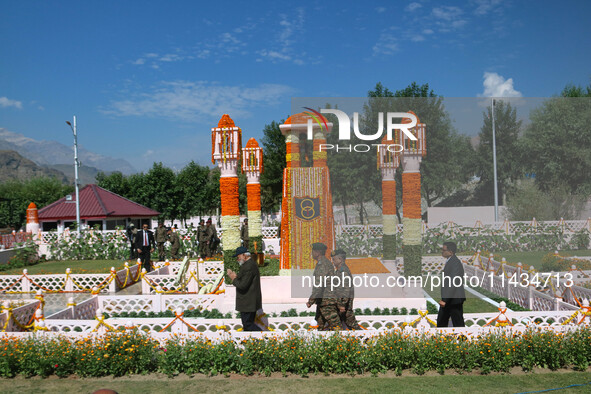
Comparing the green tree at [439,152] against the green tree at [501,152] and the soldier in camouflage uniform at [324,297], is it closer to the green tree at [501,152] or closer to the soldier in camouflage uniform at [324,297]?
the green tree at [501,152]

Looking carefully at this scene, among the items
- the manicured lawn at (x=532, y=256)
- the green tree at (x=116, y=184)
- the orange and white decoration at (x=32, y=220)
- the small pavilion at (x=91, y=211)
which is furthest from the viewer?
the green tree at (x=116, y=184)

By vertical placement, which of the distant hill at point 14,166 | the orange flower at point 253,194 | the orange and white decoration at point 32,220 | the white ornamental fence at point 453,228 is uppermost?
the distant hill at point 14,166

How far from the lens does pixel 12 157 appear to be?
583 ft

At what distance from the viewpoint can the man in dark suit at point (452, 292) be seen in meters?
6.44

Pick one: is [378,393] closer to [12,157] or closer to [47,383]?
[47,383]

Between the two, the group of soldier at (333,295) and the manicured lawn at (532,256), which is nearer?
the group of soldier at (333,295)

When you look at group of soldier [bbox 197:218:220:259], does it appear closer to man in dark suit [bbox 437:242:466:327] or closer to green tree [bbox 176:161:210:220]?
man in dark suit [bbox 437:242:466:327]

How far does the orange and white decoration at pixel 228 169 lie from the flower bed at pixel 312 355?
186 inches

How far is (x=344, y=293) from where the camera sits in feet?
20.5

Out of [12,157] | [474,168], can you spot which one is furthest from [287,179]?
[12,157]

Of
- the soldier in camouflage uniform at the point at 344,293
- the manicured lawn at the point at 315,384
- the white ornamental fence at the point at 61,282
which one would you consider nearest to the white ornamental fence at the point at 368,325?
the soldier in camouflage uniform at the point at 344,293

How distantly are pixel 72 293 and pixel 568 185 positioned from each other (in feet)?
47.0

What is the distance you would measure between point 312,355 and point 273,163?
85.7ft

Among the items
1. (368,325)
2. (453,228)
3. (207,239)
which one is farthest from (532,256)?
(207,239)
